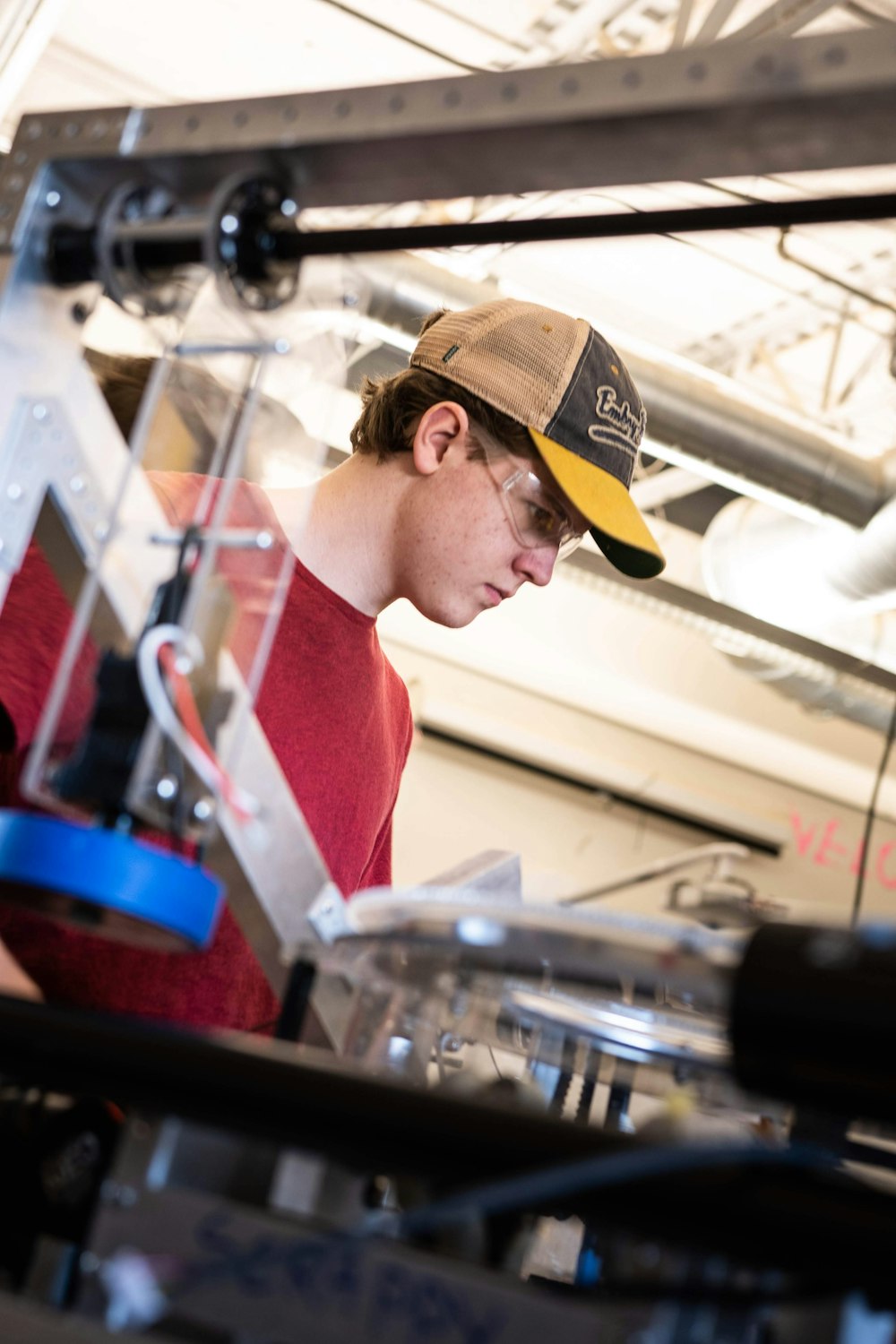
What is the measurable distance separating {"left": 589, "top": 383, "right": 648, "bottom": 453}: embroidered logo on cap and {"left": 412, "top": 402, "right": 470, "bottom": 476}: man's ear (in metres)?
0.16

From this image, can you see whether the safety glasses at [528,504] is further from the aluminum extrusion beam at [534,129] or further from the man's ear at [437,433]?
the aluminum extrusion beam at [534,129]

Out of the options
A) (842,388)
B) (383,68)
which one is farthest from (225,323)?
(842,388)

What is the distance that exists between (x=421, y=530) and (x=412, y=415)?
0.42 ft

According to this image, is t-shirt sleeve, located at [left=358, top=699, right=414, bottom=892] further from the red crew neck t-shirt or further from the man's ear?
the man's ear

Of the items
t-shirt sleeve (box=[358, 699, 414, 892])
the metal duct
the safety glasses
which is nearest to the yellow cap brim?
the safety glasses

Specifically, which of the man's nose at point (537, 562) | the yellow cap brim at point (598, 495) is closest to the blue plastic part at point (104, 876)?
the yellow cap brim at point (598, 495)

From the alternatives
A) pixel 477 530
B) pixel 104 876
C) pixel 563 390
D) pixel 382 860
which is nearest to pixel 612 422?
pixel 563 390

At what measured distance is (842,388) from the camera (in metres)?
4.30

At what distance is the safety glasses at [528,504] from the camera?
1362mm

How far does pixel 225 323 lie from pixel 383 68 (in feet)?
10.2

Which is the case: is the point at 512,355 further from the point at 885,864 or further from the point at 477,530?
the point at 885,864

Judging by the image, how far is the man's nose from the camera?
141 cm

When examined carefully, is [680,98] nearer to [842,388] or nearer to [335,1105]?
[335,1105]

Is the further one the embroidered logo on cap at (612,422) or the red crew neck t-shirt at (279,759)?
the embroidered logo on cap at (612,422)
